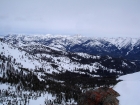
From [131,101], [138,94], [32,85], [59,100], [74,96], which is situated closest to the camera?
[131,101]

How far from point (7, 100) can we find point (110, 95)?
280 feet

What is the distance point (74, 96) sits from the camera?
124938 mm

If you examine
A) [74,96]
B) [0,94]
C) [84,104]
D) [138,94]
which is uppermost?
[138,94]

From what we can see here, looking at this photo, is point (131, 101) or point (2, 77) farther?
point (2, 77)

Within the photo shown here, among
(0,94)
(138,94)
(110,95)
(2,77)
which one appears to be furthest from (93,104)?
(2,77)

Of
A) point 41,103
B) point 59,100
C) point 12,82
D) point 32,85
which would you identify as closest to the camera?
point 41,103

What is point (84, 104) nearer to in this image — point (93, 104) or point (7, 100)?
point (93, 104)

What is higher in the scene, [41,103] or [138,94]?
[138,94]

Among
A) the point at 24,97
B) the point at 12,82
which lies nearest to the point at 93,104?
the point at 24,97

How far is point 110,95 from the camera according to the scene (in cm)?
3272

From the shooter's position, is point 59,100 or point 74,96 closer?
point 59,100

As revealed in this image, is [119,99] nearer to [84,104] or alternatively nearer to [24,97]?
[84,104]

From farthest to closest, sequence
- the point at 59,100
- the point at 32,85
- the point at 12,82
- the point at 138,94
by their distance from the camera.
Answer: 1. the point at 32,85
2. the point at 12,82
3. the point at 59,100
4. the point at 138,94

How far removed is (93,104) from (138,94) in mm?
11598
